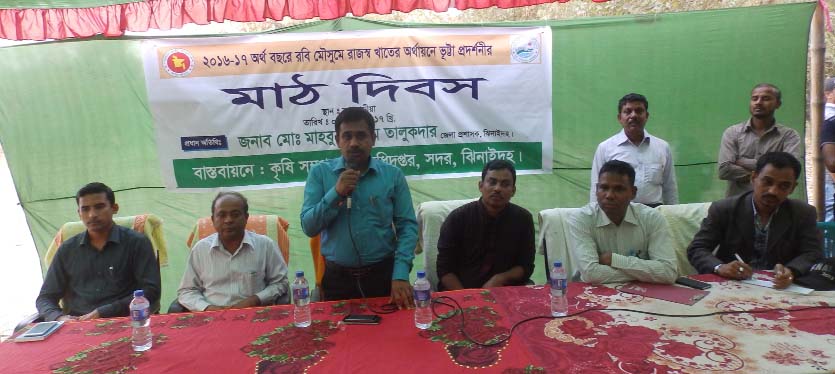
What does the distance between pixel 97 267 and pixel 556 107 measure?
3.53 m

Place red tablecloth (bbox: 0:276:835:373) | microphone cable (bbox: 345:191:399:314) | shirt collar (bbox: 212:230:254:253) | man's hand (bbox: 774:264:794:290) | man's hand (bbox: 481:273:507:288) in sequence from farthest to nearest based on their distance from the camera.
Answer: man's hand (bbox: 481:273:507:288) → shirt collar (bbox: 212:230:254:253) → man's hand (bbox: 774:264:794:290) → microphone cable (bbox: 345:191:399:314) → red tablecloth (bbox: 0:276:835:373)

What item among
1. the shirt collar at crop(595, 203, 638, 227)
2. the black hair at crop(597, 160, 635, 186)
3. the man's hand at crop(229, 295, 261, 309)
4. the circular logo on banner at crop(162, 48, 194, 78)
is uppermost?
the circular logo on banner at crop(162, 48, 194, 78)

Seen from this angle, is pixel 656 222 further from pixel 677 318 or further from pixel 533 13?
pixel 533 13

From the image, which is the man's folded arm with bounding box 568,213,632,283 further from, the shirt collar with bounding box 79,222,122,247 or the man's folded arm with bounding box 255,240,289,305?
the shirt collar with bounding box 79,222,122,247

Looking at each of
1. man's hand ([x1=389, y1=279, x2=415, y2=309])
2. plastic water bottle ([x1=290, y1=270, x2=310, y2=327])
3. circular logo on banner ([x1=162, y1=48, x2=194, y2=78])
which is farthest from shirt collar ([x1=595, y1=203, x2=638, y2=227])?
circular logo on banner ([x1=162, y1=48, x2=194, y2=78])

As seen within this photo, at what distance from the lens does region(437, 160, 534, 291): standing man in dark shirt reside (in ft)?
10.3

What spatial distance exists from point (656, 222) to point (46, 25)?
4.56 m

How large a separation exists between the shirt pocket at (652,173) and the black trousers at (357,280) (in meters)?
2.20

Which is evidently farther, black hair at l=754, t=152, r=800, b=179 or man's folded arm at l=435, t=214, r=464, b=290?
man's folded arm at l=435, t=214, r=464, b=290

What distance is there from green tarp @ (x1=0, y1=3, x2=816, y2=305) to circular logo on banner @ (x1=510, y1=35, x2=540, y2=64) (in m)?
0.17

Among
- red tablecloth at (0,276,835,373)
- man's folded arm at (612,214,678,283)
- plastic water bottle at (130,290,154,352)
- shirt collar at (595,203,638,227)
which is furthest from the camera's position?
shirt collar at (595,203,638,227)

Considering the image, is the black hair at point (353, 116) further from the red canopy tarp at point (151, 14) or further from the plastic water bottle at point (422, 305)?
the red canopy tarp at point (151, 14)

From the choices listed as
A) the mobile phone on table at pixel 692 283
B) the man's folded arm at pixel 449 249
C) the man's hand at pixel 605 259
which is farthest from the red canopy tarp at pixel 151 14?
the mobile phone on table at pixel 692 283

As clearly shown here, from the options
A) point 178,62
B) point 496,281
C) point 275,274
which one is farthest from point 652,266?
point 178,62
